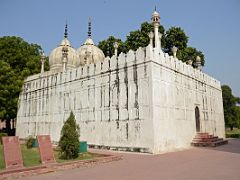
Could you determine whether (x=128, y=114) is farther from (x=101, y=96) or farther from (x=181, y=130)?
(x=181, y=130)

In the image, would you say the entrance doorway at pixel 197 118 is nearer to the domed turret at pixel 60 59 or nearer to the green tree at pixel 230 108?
the domed turret at pixel 60 59

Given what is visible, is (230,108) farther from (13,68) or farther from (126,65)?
(13,68)

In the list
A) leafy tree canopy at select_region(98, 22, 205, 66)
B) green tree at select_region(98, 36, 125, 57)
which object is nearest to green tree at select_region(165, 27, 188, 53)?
leafy tree canopy at select_region(98, 22, 205, 66)

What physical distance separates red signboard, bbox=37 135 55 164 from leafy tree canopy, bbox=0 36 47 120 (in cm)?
1514

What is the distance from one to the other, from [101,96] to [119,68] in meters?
2.30

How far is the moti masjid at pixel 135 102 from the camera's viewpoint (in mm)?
13086

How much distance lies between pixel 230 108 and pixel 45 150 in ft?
143

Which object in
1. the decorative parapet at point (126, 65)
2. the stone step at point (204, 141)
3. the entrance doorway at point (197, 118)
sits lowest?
the stone step at point (204, 141)

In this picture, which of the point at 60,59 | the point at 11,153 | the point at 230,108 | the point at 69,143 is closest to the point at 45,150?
the point at 11,153

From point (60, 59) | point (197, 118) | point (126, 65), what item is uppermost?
point (60, 59)

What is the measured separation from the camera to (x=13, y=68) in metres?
25.1

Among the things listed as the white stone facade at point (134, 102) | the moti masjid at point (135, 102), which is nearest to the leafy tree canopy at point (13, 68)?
the moti masjid at point (135, 102)

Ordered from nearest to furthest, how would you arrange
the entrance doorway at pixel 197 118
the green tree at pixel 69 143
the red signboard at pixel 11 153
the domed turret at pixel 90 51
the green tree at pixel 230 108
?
the red signboard at pixel 11 153
the green tree at pixel 69 143
the entrance doorway at pixel 197 118
the domed turret at pixel 90 51
the green tree at pixel 230 108

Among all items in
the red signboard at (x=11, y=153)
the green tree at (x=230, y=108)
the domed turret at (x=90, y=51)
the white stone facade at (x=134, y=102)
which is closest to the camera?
the red signboard at (x=11, y=153)
